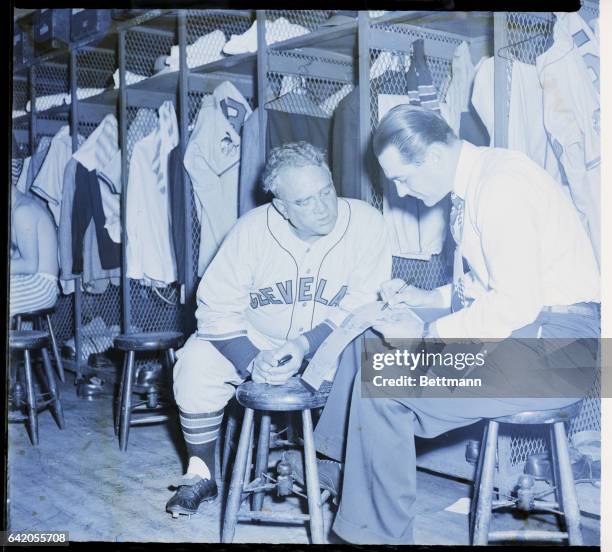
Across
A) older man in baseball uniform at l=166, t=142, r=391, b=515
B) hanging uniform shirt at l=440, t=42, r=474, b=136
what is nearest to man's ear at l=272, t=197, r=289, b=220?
older man in baseball uniform at l=166, t=142, r=391, b=515

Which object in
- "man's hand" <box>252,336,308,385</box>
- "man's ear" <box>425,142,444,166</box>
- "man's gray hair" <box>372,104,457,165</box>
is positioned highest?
"man's gray hair" <box>372,104,457,165</box>

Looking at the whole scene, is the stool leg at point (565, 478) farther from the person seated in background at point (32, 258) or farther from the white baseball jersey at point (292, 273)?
the person seated in background at point (32, 258)

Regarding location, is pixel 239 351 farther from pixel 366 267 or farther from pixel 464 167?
pixel 464 167

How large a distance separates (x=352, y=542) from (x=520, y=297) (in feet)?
2.65

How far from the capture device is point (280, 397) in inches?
73.9

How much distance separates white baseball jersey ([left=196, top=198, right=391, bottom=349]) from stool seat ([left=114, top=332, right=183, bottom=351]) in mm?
720

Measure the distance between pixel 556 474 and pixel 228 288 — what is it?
3.78 ft

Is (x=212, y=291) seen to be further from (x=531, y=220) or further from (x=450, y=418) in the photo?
(x=531, y=220)

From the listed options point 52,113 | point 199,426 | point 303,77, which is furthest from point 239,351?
point 52,113

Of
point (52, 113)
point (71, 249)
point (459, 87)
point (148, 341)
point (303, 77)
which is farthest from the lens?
point (52, 113)

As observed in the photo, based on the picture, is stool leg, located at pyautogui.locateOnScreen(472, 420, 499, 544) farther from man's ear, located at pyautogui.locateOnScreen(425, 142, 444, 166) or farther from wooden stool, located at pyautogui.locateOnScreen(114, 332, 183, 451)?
wooden stool, located at pyautogui.locateOnScreen(114, 332, 183, 451)


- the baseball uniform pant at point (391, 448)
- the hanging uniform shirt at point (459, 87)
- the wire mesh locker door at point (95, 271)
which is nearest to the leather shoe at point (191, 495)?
the baseball uniform pant at point (391, 448)

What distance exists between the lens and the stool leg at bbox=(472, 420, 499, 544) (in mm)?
1765

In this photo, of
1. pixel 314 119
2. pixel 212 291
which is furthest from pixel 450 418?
pixel 314 119
